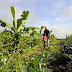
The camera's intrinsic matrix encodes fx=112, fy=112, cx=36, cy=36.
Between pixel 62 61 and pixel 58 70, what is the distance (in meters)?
0.88

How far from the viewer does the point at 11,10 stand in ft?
28.8

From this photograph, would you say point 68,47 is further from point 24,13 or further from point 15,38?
point 24,13

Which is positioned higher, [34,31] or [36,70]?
[34,31]

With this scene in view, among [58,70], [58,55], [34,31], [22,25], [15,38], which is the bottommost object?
[58,70]

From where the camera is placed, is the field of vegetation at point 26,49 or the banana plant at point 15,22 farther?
the banana plant at point 15,22

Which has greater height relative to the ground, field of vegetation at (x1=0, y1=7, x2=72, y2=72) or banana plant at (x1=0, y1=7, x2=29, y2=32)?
banana plant at (x1=0, y1=7, x2=29, y2=32)

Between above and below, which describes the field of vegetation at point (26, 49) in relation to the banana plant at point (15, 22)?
below

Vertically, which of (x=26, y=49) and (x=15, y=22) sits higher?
(x=15, y=22)

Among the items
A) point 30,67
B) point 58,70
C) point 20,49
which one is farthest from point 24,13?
point 30,67

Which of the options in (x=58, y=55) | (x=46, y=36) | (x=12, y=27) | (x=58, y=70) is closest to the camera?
(x=58, y=70)

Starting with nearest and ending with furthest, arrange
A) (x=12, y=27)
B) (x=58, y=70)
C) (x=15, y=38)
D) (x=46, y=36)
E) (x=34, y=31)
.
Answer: (x=58, y=70)
(x=15, y=38)
(x=46, y=36)
(x=12, y=27)
(x=34, y=31)

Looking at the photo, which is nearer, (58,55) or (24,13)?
A: (58,55)

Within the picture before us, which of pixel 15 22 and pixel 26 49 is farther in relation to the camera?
pixel 15 22

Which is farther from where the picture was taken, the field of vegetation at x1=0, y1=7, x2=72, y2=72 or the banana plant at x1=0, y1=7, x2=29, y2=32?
the banana plant at x1=0, y1=7, x2=29, y2=32
